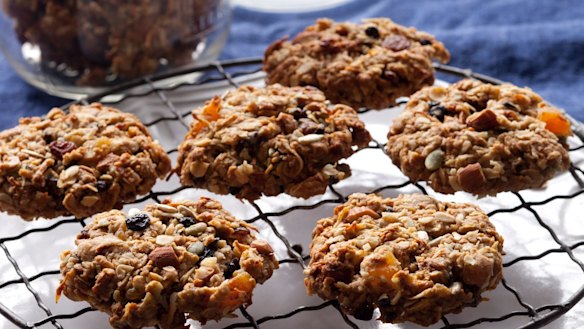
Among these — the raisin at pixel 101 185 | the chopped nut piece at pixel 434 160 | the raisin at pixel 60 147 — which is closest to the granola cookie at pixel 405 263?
the chopped nut piece at pixel 434 160

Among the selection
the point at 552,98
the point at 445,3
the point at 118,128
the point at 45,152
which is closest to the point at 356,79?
the point at 118,128

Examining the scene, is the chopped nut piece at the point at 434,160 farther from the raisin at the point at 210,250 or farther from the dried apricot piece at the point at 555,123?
the raisin at the point at 210,250

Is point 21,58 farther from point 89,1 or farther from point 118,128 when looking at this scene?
point 118,128

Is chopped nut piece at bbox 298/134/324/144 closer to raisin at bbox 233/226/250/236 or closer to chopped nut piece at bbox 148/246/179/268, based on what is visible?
raisin at bbox 233/226/250/236

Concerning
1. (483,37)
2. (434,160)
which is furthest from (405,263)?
(483,37)

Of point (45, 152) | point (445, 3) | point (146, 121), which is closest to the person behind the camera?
point (45, 152)
